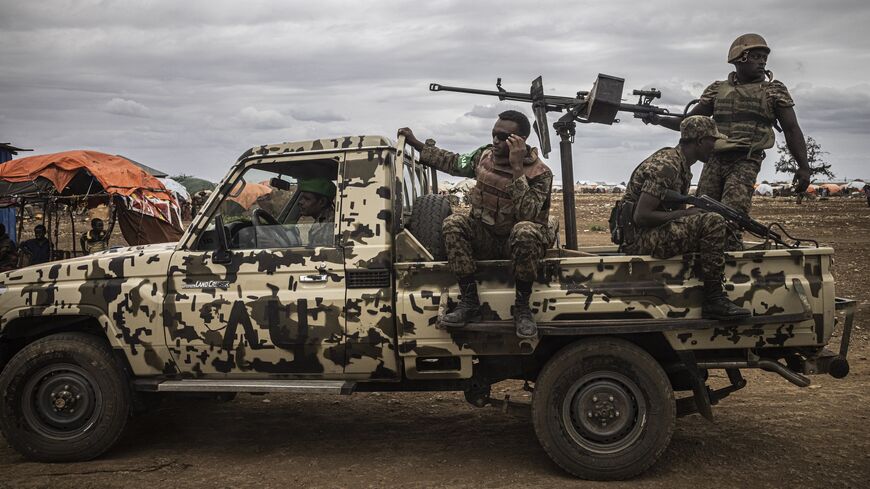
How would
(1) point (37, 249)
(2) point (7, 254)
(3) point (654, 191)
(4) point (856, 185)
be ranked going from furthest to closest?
(4) point (856, 185) → (1) point (37, 249) → (2) point (7, 254) → (3) point (654, 191)

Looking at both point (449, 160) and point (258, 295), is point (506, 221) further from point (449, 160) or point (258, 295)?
point (258, 295)

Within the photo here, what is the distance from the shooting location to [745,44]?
575cm

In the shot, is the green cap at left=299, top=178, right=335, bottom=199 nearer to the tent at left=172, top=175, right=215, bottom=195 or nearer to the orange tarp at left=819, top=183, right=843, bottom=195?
the tent at left=172, top=175, right=215, bottom=195

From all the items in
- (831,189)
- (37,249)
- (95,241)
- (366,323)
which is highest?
(831,189)

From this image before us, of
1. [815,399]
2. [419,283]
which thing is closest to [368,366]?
[419,283]

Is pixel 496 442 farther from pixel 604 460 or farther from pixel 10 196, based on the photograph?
pixel 10 196

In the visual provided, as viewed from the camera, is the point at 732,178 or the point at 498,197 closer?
the point at 498,197

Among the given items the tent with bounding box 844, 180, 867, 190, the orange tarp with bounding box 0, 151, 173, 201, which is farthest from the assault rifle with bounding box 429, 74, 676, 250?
the tent with bounding box 844, 180, 867, 190

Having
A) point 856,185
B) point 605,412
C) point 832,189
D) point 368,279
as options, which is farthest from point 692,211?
point 856,185

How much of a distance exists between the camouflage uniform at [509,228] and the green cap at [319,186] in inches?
36.8

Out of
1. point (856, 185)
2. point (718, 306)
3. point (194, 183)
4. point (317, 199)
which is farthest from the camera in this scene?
point (856, 185)

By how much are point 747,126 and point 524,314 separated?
2.69m

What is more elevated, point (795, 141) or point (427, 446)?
point (795, 141)

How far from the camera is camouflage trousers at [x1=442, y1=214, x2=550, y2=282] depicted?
173 inches
